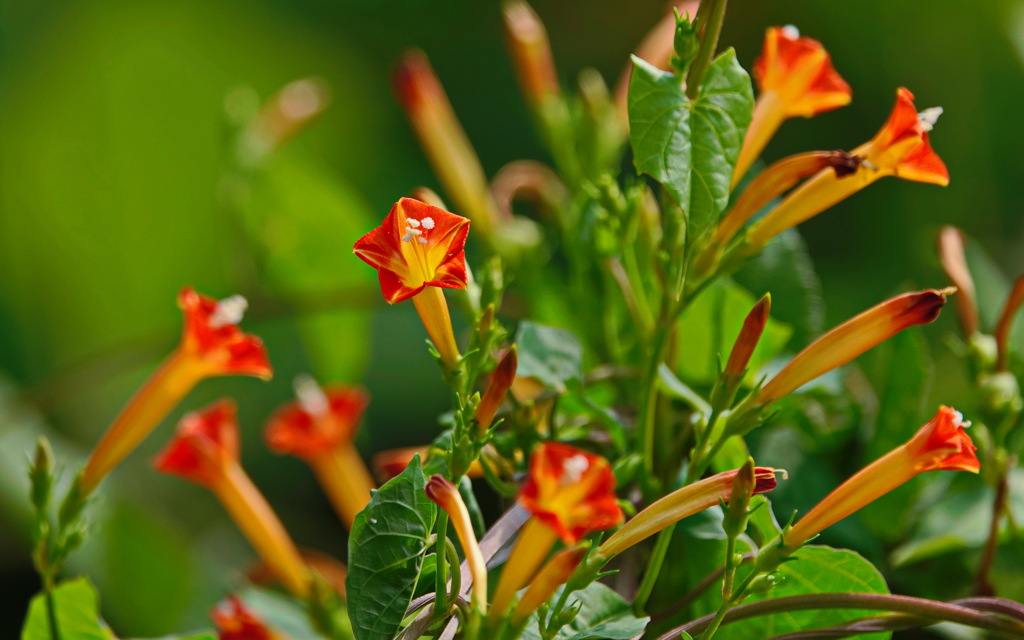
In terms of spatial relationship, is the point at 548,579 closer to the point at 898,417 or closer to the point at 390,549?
the point at 390,549

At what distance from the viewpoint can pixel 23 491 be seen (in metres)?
0.69

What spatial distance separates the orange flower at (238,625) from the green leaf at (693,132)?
0.73 ft

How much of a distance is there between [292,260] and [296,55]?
2.20 feet

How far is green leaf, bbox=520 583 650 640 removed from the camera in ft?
0.80

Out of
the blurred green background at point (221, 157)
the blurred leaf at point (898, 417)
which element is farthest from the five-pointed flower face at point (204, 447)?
the blurred green background at point (221, 157)

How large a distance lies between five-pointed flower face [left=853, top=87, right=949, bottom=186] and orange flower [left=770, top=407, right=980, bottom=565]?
70 mm

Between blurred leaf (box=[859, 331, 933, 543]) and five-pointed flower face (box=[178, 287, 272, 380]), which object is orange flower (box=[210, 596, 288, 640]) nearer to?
five-pointed flower face (box=[178, 287, 272, 380])

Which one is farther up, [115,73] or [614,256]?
[115,73]

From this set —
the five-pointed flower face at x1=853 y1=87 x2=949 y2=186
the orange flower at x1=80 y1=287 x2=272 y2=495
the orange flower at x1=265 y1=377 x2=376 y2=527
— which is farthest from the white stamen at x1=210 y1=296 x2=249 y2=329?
the five-pointed flower face at x1=853 y1=87 x2=949 y2=186

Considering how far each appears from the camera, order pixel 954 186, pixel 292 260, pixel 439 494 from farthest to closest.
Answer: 1. pixel 954 186
2. pixel 292 260
3. pixel 439 494

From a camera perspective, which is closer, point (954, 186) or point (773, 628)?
point (773, 628)

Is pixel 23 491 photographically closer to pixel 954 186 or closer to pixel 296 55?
pixel 296 55

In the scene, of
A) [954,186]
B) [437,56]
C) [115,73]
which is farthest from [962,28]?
[115,73]

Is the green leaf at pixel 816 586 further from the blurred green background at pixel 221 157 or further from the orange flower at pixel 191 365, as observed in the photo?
the blurred green background at pixel 221 157
